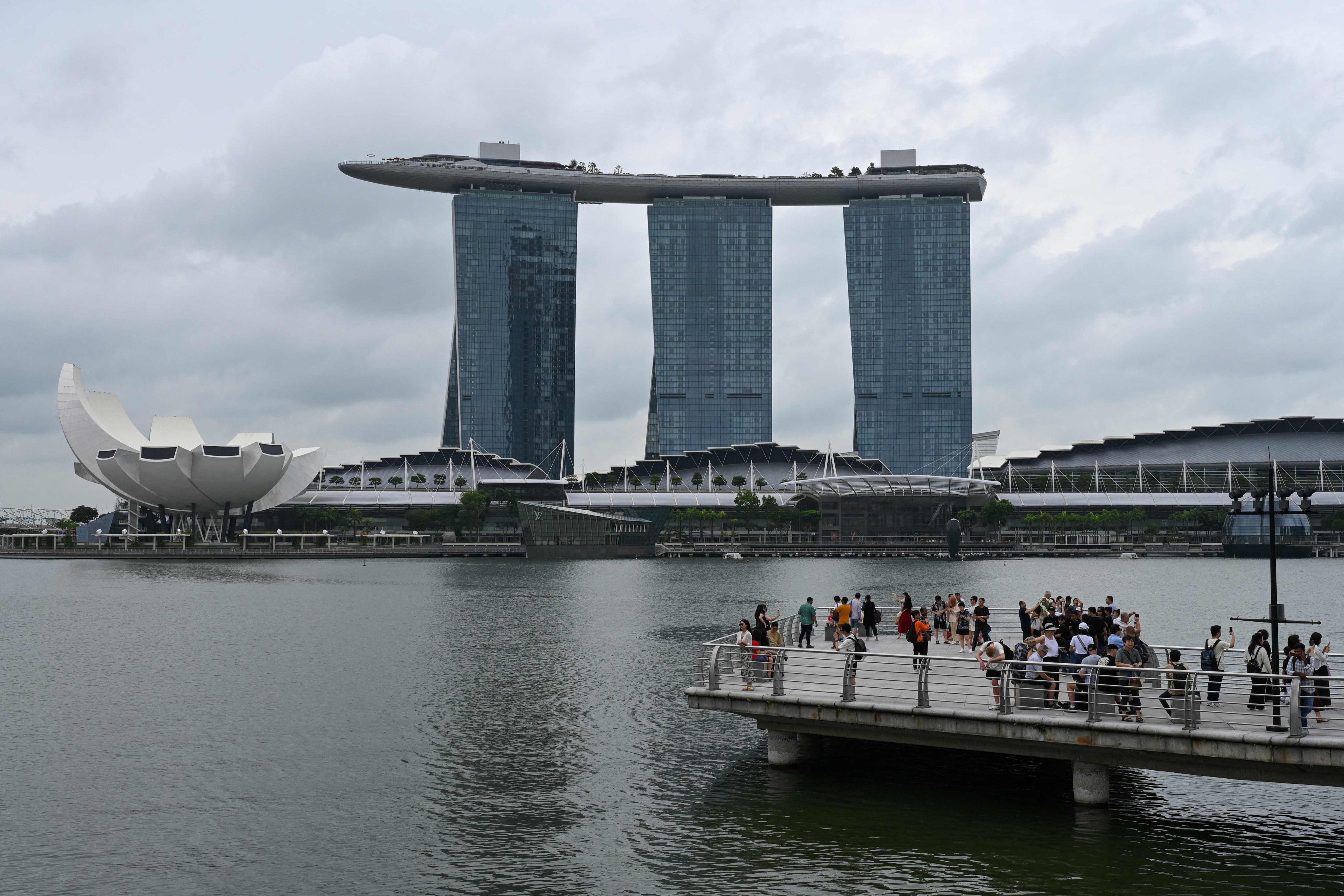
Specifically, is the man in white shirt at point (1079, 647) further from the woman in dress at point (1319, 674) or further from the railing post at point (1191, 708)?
the woman in dress at point (1319, 674)

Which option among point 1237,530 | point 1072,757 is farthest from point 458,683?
point 1237,530

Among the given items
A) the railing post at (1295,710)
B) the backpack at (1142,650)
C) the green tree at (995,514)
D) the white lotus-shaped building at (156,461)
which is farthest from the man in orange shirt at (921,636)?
the green tree at (995,514)

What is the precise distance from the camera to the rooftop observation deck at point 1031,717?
1692cm

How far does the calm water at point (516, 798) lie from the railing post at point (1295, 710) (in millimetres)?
1321

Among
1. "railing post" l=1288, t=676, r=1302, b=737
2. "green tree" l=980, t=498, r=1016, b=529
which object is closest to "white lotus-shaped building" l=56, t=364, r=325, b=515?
"green tree" l=980, t=498, r=1016, b=529

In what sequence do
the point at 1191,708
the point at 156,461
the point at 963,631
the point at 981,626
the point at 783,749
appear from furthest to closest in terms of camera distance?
the point at 156,461
the point at 963,631
the point at 981,626
the point at 783,749
the point at 1191,708

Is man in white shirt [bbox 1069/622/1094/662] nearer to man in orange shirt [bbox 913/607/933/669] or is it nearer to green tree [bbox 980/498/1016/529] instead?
man in orange shirt [bbox 913/607/933/669]

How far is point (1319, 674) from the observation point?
18.1 metres

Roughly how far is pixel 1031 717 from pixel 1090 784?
7.03 feet

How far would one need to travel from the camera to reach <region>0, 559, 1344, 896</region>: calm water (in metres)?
17.0

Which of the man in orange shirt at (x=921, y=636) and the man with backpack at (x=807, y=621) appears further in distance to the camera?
the man with backpack at (x=807, y=621)

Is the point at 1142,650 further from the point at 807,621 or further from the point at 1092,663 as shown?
the point at 807,621

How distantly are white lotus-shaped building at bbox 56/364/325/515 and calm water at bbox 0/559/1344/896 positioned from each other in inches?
3982

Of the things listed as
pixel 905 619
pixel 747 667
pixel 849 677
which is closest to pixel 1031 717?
pixel 849 677
